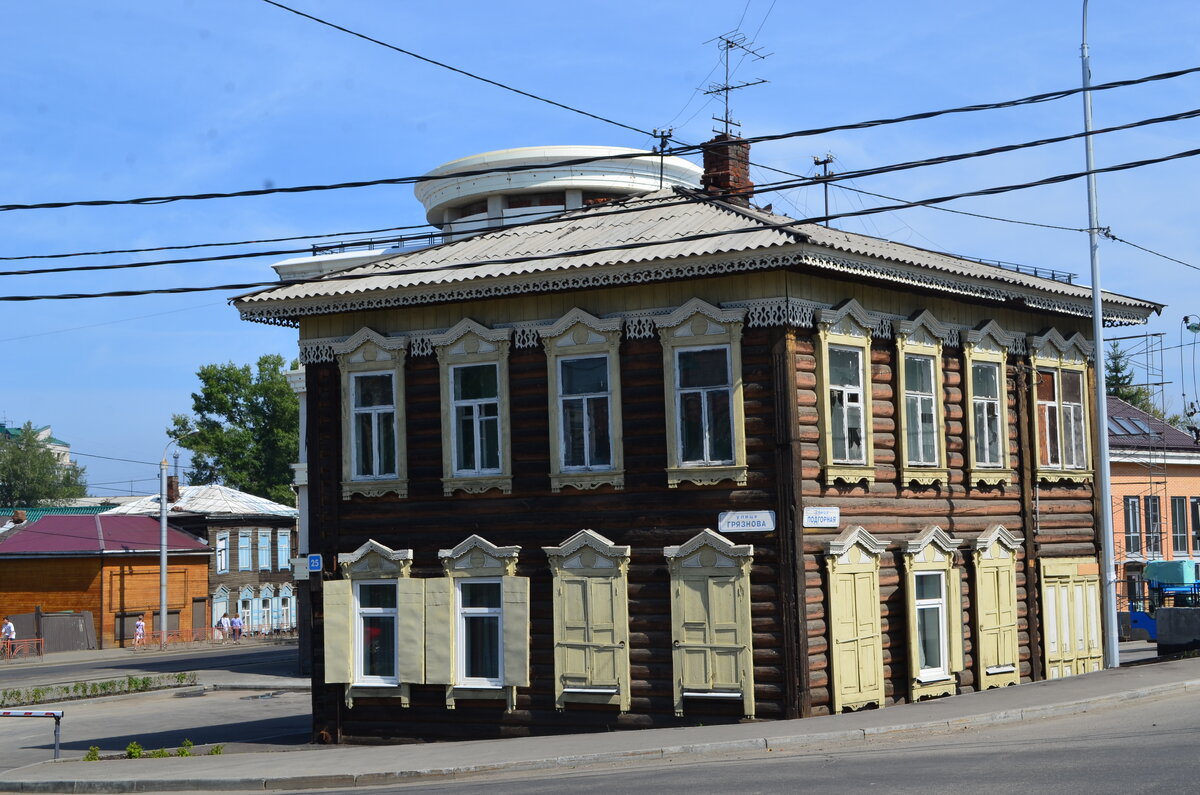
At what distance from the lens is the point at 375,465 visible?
74.5 feet

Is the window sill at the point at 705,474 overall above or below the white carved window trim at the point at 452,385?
below

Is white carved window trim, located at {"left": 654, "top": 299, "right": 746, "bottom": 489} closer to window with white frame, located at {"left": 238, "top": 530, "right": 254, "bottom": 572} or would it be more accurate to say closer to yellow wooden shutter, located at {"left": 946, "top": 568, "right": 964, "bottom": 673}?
yellow wooden shutter, located at {"left": 946, "top": 568, "right": 964, "bottom": 673}

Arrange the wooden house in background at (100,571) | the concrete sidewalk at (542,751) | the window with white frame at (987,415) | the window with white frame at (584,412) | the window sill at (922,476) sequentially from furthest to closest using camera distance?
1. the wooden house in background at (100,571)
2. the window with white frame at (987,415)
3. the window sill at (922,476)
4. the window with white frame at (584,412)
5. the concrete sidewalk at (542,751)

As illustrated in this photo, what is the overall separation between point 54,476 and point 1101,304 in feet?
357

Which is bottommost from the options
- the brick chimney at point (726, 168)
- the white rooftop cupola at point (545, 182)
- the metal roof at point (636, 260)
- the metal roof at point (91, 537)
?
the metal roof at point (91, 537)

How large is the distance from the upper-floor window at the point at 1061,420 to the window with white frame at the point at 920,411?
349 cm

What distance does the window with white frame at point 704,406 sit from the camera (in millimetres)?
19953

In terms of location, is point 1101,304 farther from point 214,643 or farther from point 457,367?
point 214,643

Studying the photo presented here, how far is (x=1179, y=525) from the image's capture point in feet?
174

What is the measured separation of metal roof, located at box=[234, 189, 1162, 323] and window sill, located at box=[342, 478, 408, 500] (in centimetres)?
291

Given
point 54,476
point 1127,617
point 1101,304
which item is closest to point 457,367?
point 1101,304

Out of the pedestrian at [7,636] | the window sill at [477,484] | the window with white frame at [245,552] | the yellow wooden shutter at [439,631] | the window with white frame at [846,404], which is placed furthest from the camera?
the window with white frame at [245,552]

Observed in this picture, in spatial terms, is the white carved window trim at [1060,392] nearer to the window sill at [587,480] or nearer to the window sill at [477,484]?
the window sill at [587,480]

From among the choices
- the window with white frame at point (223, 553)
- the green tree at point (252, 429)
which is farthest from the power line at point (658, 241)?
the green tree at point (252, 429)
